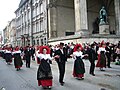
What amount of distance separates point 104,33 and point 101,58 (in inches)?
537

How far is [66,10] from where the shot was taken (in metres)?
40.3

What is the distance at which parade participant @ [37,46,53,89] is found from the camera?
809 centimetres

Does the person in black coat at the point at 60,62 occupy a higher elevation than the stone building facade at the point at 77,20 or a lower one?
lower

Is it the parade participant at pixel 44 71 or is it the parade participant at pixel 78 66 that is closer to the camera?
the parade participant at pixel 44 71

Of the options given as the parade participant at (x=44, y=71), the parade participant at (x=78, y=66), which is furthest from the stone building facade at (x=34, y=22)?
the parade participant at (x=44, y=71)

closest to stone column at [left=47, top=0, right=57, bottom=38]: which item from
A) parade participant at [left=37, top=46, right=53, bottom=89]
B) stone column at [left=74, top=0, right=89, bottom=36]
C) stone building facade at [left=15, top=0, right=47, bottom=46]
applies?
stone building facade at [left=15, top=0, right=47, bottom=46]

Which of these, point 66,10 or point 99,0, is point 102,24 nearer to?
point 66,10

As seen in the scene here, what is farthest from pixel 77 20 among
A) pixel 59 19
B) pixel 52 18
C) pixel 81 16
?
pixel 59 19

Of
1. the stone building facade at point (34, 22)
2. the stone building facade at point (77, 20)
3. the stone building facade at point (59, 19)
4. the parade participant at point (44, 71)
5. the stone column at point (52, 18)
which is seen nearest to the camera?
the parade participant at point (44, 71)

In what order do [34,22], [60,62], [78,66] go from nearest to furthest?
[60,62] < [78,66] < [34,22]

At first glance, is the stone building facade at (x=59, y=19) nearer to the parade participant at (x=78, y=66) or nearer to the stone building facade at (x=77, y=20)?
the stone building facade at (x=77, y=20)

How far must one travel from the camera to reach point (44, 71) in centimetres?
814

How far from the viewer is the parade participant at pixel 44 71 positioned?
318 inches

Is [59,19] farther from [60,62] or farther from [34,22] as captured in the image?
[60,62]
